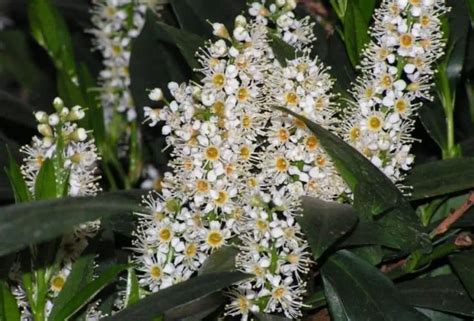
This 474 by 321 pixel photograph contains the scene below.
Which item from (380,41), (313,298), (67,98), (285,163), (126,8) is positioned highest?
(126,8)

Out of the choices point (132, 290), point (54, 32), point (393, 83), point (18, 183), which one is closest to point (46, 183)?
point (18, 183)

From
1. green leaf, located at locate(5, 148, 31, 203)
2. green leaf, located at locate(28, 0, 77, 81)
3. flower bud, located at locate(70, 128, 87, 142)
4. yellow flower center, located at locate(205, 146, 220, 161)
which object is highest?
green leaf, located at locate(28, 0, 77, 81)

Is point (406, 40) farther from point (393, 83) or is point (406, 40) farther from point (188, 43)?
point (188, 43)

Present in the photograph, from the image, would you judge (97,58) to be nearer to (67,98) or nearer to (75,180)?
(67,98)

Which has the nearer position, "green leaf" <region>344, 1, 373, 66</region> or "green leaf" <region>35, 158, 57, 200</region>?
"green leaf" <region>35, 158, 57, 200</region>

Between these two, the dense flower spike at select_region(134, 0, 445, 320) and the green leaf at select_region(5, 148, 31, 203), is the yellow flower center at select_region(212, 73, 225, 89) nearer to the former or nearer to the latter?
the dense flower spike at select_region(134, 0, 445, 320)

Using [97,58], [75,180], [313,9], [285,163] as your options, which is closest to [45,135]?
[75,180]

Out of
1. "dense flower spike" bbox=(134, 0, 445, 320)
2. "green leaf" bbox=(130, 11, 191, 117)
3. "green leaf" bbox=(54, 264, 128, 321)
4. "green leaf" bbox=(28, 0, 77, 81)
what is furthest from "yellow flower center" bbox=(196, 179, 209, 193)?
"green leaf" bbox=(28, 0, 77, 81)
